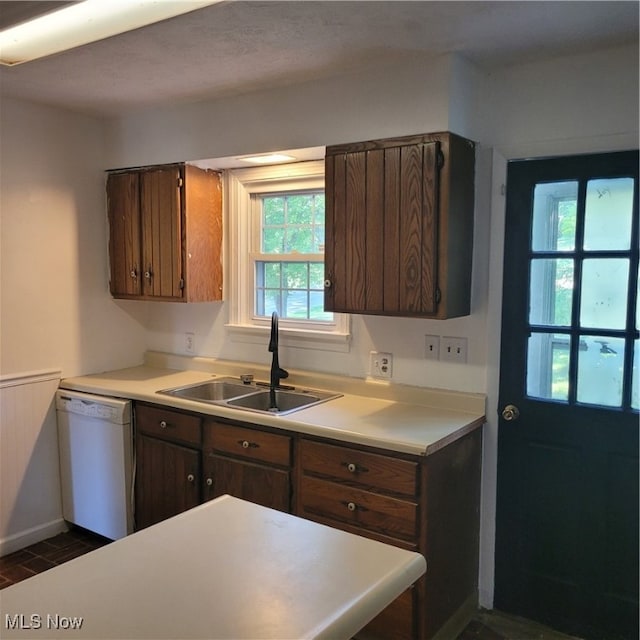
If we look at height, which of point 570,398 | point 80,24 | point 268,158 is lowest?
point 570,398

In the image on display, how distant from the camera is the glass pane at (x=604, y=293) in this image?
239 centimetres

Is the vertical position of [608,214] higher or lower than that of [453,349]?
higher

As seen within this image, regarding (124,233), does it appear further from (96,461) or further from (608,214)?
(608,214)

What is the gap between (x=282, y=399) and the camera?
3.19 metres

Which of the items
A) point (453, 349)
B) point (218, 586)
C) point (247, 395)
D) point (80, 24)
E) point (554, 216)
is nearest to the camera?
point (218, 586)

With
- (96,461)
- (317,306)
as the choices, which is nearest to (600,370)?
(317,306)

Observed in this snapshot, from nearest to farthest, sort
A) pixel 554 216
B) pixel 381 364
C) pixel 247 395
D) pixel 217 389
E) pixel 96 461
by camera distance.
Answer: pixel 554 216 < pixel 381 364 < pixel 247 395 < pixel 96 461 < pixel 217 389

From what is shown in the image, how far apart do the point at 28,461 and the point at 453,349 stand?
7.83 ft

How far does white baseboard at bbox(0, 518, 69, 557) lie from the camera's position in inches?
129

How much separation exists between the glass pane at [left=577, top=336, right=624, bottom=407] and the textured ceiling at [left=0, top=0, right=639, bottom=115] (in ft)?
3.79

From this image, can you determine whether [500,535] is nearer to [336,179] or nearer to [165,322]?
[336,179]

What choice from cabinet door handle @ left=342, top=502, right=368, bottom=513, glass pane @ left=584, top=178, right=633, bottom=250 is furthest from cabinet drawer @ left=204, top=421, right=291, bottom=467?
glass pane @ left=584, top=178, right=633, bottom=250

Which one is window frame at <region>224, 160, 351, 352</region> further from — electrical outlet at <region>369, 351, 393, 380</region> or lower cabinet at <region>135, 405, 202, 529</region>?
lower cabinet at <region>135, 405, 202, 529</region>

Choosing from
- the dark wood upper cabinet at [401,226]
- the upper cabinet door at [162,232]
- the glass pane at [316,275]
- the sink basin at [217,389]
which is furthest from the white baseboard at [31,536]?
the dark wood upper cabinet at [401,226]
